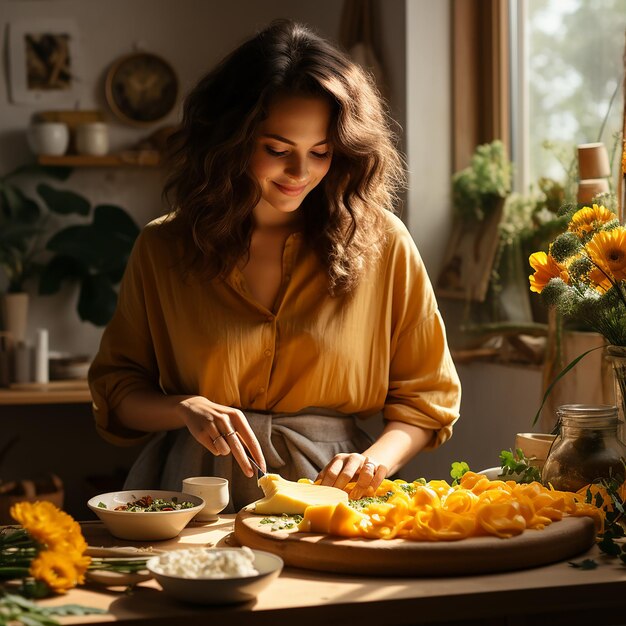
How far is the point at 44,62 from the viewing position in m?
4.45

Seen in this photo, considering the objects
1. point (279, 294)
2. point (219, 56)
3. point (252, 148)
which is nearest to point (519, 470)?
point (279, 294)

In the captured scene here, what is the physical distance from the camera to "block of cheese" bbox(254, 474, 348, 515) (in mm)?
1440

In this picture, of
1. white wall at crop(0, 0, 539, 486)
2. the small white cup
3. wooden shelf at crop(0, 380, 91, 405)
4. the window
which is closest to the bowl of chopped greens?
the small white cup

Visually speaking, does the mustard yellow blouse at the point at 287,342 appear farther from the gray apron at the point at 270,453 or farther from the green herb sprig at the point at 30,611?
the green herb sprig at the point at 30,611

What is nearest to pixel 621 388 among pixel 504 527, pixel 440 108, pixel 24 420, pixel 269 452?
pixel 504 527

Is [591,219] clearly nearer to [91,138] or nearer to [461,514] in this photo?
[461,514]

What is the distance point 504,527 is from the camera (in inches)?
50.1

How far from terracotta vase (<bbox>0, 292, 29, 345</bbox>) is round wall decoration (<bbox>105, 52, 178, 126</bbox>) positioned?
95 centimetres

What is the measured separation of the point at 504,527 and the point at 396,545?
0.49 ft

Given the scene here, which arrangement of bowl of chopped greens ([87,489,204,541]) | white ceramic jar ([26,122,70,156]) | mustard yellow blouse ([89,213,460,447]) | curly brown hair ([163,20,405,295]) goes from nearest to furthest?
1. bowl of chopped greens ([87,489,204,541])
2. curly brown hair ([163,20,405,295])
3. mustard yellow blouse ([89,213,460,447])
4. white ceramic jar ([26,122,70,156])

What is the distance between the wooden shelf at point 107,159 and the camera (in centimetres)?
432

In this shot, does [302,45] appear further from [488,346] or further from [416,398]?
[488,346]

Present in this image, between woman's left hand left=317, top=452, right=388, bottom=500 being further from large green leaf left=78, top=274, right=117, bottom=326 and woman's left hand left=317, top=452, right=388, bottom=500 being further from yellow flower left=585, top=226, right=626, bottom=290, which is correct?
large green leaf left=78, top=274, right=117, bottom=326

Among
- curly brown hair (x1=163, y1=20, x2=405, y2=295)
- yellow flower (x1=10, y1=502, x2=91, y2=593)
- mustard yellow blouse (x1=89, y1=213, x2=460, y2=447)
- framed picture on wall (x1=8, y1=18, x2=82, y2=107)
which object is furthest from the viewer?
framed picture on wall (x1=8, y1=18, x2=82, y2=107)
